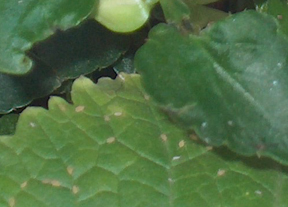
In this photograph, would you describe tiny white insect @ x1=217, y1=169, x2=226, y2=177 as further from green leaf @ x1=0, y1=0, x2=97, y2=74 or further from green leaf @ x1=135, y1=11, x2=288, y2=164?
green leaf @ x1=0, y1=0, x2=97, y2=74

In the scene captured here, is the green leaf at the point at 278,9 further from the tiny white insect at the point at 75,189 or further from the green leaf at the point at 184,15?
the tiny white insect at the point at 75,189

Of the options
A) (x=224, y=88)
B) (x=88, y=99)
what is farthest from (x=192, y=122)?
(x=88, y=99)

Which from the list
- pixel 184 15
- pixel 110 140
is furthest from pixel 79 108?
pixel 184 15

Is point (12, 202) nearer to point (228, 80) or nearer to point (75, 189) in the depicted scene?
point (75, 189)

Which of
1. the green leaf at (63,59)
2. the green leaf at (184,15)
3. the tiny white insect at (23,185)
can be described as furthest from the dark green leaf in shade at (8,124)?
the green leaf at (184,15)

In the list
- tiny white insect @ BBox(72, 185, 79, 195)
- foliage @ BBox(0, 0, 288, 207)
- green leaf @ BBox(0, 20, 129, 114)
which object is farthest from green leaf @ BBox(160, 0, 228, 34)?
tiny white insect @ BBox(72, 185, 79, 195)

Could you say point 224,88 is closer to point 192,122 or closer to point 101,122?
point 192,122
